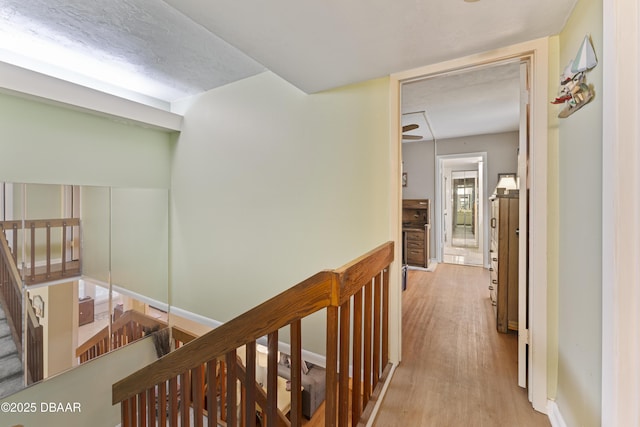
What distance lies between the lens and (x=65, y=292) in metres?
2.64

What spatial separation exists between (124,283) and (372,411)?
3013mm

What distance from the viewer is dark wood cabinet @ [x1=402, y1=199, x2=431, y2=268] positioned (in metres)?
4.82

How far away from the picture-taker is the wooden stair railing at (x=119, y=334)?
2.74 meters

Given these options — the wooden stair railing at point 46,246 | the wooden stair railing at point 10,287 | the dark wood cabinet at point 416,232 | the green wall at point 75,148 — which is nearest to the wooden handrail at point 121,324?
the wooden stair railing at point 10,287

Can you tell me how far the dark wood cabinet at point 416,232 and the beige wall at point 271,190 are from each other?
3.14 m

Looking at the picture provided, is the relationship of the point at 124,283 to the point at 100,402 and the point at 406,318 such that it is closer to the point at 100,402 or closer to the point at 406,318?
the point at 100,402

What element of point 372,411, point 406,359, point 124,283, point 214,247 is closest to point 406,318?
point 406,359

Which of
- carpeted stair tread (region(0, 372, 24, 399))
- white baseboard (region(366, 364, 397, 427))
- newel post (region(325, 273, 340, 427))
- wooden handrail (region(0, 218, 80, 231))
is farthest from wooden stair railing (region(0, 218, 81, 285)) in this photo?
white baseboard (region(366, 364, 397, 427))

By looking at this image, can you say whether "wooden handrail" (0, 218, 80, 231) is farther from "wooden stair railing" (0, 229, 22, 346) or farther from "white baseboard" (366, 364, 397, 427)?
"white baseboard" (366, 364, 397, 427)

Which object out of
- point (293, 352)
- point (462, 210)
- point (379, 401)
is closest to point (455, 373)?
point (379, 401)

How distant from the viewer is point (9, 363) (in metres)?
2.29

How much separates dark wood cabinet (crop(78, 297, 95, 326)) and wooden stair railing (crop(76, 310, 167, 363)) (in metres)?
0.19

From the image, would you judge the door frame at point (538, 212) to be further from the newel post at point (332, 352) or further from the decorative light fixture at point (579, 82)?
the newel post at point (332, 352)

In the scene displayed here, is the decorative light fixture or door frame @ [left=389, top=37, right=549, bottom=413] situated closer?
the decorative light fixture
